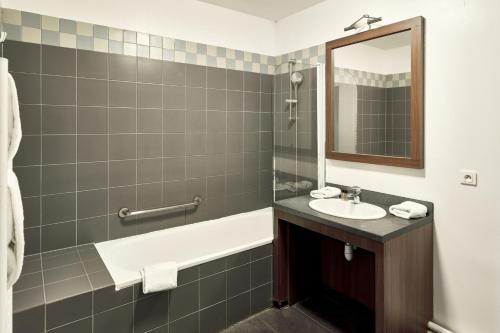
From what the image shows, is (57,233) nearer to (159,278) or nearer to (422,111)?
(159,278)

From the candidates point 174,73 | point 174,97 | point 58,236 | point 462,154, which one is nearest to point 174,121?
point 174,97

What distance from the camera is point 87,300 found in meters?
1.62

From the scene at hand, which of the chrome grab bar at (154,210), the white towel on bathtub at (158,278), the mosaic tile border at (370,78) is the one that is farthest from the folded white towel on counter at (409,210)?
the chrome grab bar at (154,210)

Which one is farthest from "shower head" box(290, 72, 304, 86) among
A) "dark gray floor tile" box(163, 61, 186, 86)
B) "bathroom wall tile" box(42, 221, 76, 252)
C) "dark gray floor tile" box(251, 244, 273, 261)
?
"bathroom wall tile" box(42, 221, 76, 252)

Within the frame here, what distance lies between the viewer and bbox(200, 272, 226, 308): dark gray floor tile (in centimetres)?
204

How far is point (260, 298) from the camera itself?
2.37m

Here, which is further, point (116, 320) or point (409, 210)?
point (409, 210)

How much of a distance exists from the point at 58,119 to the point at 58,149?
200 mm

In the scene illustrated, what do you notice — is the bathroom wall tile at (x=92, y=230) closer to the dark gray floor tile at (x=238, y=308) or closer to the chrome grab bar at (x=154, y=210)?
the chrome grab bar at (x=154, y=210)

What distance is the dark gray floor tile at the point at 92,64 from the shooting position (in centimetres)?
216

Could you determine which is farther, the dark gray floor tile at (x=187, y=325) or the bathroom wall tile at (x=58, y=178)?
the bathroom wall tile at (x=58, y=178)

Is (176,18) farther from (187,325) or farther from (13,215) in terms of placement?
(187,325)

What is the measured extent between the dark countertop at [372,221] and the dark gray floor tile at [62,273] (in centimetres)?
135

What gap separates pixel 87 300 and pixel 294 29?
2.67 metres
